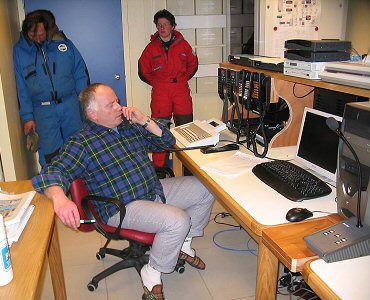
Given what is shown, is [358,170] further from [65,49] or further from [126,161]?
[65,49]

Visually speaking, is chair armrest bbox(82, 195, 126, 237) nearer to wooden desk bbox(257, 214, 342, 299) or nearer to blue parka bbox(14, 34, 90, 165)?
→ wooden desk bbox(257, 214, 342, 299)

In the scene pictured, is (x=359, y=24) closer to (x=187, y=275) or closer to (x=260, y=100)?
(x=260, y=100)

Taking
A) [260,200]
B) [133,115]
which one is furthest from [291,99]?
[133,115]

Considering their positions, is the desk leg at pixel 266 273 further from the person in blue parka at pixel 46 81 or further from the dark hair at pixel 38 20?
the dark hair at pixel 38 20

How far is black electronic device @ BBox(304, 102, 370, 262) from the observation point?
114cm

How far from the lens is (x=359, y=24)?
413 cm

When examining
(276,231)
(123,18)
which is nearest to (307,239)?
(276,231)

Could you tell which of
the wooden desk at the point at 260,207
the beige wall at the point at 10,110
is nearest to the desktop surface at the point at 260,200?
the wooden desk at the point at 260,207

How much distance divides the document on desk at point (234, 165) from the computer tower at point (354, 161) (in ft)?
2.03

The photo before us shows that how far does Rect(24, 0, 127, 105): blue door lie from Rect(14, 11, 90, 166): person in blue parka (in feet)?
1.55

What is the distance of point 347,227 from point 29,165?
3.03m

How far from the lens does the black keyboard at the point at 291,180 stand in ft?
5.18

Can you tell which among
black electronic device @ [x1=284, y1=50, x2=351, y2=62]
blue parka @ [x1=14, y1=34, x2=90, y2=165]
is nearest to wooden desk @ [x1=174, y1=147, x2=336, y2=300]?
black electronic device @ [x1=284, y1=50, x2=351, y2=62]

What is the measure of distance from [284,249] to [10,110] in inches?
95.4
